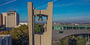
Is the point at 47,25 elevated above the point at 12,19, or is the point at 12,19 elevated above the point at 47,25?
the point at 12,19

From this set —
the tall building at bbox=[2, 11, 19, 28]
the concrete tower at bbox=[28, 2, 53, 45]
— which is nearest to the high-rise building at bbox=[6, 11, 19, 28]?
the tall building at bbox=[2, 11, 19, 28]

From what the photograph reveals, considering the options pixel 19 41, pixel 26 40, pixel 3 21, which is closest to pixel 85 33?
pixel 26 40

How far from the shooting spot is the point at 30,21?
7.14 metres

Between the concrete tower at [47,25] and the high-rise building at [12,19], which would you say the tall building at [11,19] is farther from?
the concrete tower at [47,25]

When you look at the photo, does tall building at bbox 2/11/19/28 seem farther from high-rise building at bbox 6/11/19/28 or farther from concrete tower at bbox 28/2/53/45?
concrete tower at bbox 28/2/53/45

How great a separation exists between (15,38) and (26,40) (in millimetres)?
3869

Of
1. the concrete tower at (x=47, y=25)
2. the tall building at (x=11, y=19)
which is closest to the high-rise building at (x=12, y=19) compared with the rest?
the tall building at (x=11, y=19)

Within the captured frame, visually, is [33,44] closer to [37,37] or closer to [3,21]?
[37,37]

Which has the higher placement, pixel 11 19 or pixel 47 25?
pixel 11 19

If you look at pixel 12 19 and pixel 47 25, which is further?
pixel 12 19

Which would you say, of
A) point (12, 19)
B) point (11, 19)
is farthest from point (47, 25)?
point (11, 19)

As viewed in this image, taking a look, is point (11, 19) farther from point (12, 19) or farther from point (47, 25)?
point (47, 25)

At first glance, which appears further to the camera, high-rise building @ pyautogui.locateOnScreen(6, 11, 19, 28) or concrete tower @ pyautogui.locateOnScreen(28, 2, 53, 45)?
high-rise building @ pyautogui.locateOnScreen(6, 11, 19, 28)

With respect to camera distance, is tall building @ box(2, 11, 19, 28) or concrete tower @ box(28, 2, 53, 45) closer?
concrete tower @ box(28, 2, 53, 45)
